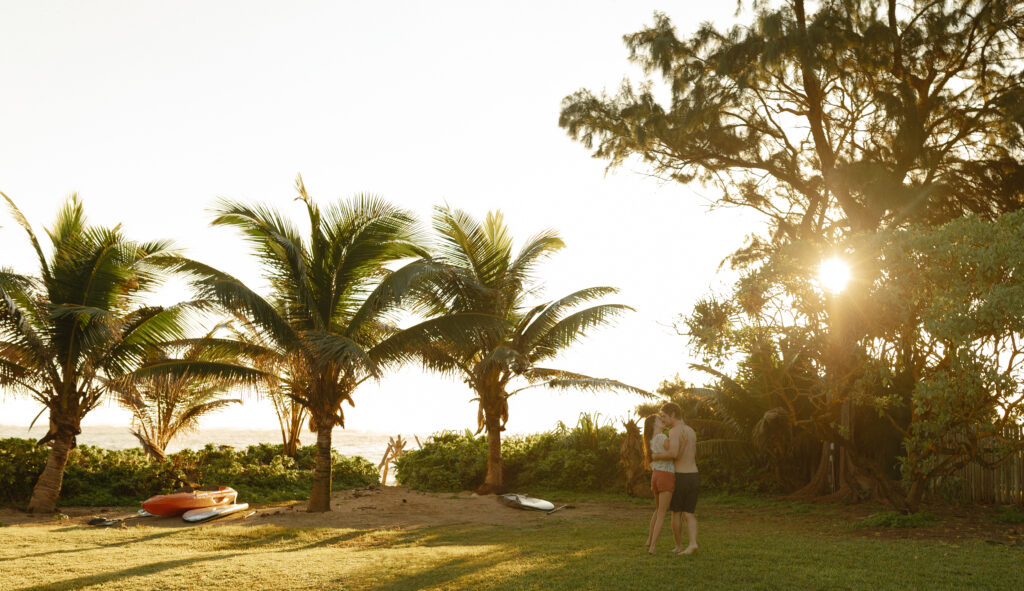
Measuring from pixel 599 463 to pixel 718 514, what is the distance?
483 cm

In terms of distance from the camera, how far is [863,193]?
47.0 feet

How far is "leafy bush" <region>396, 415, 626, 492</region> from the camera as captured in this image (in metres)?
17.8

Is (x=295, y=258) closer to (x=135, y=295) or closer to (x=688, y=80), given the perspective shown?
(x=135, y=295)

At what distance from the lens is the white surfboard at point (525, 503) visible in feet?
46.9

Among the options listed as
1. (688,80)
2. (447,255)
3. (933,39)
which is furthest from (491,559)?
(933,39)

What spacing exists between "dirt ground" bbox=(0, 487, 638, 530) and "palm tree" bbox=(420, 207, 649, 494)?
2061 millimetres

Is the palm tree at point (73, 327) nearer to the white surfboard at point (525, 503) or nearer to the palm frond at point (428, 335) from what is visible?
the palm frond at point (428, 335)

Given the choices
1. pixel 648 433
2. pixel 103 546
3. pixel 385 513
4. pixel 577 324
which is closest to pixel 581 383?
pixel 577 324

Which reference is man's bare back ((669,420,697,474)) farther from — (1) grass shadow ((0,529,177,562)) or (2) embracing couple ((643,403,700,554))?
(1) grass shadow ((0,529,177,562))

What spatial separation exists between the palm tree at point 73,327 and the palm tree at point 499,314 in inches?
224

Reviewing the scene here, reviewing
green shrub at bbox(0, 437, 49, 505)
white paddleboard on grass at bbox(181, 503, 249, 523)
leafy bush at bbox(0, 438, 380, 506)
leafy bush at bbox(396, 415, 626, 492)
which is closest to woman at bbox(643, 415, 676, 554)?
white paddleboard on grass at bbox(181, 503, 249, 523)

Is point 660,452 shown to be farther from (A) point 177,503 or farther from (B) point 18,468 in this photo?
(B) point 18,468

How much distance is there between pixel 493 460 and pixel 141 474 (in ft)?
24.9

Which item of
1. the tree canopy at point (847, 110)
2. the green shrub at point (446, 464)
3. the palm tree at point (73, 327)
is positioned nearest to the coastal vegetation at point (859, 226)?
the tree canopy at point (847, 110)
